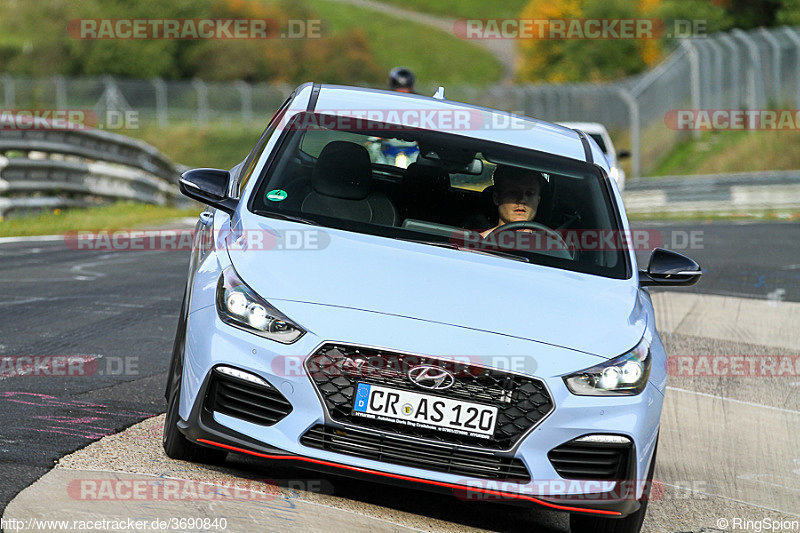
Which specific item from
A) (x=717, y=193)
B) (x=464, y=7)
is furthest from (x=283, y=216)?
(x=464, y=7)

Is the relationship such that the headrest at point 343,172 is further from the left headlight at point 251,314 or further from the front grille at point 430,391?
the front grille at point 430,391

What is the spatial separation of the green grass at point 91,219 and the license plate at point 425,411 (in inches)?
460

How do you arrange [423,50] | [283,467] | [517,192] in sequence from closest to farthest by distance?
[283,467] < [517,192] < [423,50]

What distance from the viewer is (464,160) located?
19.8 ft

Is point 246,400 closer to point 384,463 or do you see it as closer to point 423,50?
point 384,463

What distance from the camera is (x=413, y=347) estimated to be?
4.58 metres

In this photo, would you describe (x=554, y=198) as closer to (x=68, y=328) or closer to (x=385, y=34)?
(x=68, y=328)

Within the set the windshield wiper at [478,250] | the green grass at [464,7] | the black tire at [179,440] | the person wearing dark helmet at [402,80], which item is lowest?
the black tire at [179,440]

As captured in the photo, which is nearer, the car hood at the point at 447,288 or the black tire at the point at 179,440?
the car hood at the point at 447,288

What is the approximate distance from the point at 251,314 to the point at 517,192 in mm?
1777

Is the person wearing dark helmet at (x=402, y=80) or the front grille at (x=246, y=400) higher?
the person wearing dark helmet at (x=402, y=80)

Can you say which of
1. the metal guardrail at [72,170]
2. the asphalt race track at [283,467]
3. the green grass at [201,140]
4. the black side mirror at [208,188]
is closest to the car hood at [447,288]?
the black side mirror at [208,188]

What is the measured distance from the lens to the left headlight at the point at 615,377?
15.5 feet

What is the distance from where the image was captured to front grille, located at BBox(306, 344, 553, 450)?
4.57 meters
